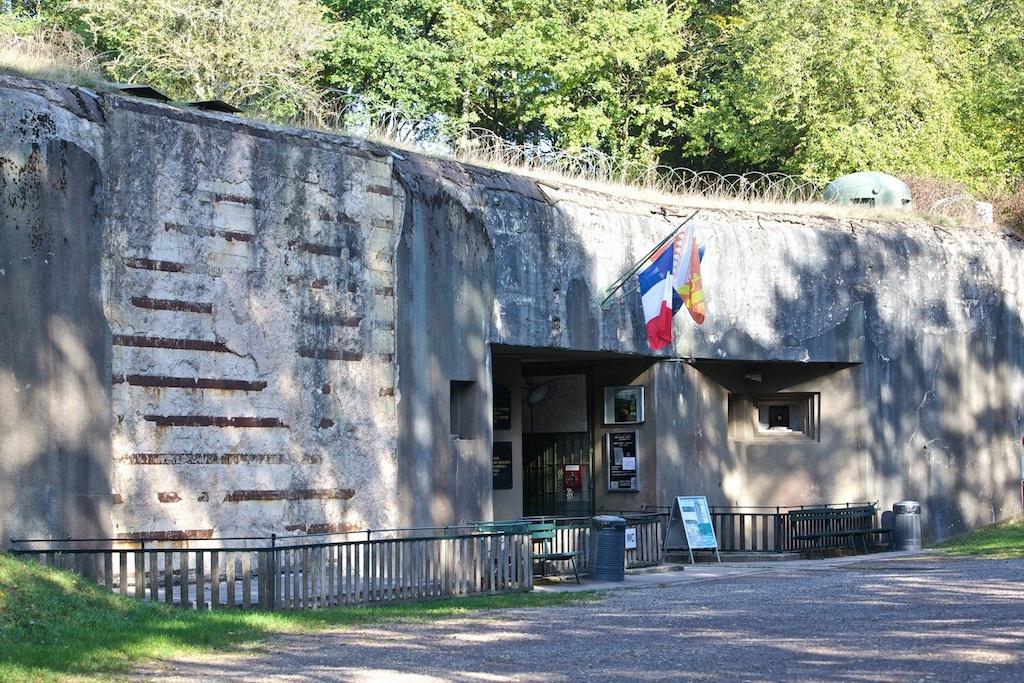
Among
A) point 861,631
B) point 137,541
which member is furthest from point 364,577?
point 861,631

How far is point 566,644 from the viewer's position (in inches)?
483

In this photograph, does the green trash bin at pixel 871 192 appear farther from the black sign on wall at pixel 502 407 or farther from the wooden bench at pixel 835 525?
the black sign on wall at pixel 502 407

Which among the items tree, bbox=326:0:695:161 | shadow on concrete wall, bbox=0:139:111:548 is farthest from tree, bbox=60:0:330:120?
shadow on concrete wall, bbox=0:139:111:548

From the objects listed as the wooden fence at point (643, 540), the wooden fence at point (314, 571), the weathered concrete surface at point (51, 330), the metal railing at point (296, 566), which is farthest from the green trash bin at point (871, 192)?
the weathered concrete surface at point (51, 330)

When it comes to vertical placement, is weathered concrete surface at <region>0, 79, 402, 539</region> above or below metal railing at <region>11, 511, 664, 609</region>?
above

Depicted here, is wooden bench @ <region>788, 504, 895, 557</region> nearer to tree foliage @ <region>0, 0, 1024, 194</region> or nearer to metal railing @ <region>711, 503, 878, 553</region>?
metal railing @ <region>711, 503, 878, 553</region>

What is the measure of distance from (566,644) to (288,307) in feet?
23.1

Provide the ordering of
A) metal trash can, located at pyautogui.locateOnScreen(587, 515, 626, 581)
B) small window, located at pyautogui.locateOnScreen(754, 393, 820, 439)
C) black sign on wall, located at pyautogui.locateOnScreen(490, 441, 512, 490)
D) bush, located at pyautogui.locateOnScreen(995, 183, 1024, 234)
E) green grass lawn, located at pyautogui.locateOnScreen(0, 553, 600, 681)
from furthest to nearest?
bush, located at pyautogui.locateOnScreen(995, 183, 1024, 234)
small window, located at pyautogui.locateOnScreen(754, 393, 820, 439)
black sign on wall, located at pyautogui.locateOnScreen(490, 441, 512, 490)
metal trash can, located at pyautogui.locateOnScreen(587, 515, 626, 581)
green grass lawn, located at pyautogui.locateOnScreen(0, 553, 600, 681)

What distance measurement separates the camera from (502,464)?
78.8ft

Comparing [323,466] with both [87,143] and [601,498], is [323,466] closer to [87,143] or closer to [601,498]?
[87,143]

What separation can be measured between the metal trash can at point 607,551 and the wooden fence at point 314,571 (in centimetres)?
232

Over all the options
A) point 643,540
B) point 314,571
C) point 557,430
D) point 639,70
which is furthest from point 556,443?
point 639,70

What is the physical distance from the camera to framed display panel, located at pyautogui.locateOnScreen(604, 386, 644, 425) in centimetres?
2394

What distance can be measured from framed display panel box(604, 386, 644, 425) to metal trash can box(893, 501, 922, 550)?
489 cm
